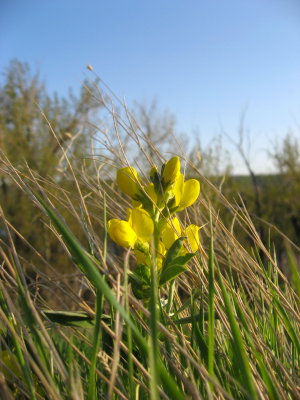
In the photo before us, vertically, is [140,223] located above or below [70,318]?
above

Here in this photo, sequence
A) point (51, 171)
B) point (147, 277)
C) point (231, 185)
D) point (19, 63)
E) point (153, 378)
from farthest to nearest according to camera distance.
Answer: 1. point (231, 185)
2. point (19, 63)
3. point (51, 171)
4. point (147, 277)
5. point (153, 378)

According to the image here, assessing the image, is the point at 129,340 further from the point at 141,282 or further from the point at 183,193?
the point at 183,193

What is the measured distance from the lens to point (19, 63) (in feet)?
17.5

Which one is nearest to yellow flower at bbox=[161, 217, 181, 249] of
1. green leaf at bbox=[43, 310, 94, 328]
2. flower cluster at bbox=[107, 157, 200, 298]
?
flower cluster at bbox=[107, 157, 200, 298]

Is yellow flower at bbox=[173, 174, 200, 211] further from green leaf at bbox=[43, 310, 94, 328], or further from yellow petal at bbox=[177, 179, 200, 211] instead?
green leaf at bbox=[43, 310, 94, 328]

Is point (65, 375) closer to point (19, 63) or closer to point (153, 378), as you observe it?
point (153, 378)

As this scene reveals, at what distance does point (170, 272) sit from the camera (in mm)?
441

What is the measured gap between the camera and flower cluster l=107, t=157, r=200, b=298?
1.62 ft

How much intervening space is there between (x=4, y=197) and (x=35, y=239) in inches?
28.9

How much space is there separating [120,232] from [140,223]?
0.04m

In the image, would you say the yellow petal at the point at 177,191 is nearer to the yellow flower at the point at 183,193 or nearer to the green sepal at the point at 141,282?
the yellow flower at the point at 183,193

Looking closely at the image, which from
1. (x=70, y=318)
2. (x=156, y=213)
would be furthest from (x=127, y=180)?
(x=70, y=318)

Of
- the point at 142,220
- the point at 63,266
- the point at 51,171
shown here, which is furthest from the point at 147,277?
the point at 63,266

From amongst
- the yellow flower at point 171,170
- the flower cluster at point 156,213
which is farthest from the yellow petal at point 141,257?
the yellow flower at point 171,170
